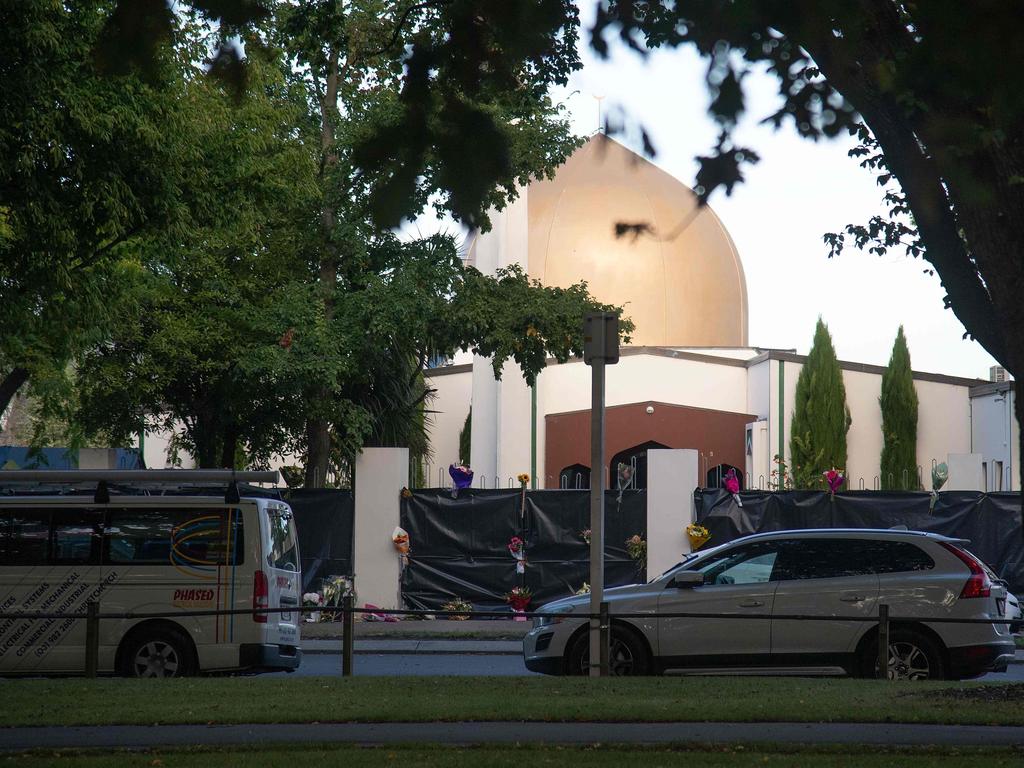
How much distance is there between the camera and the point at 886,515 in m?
20.9

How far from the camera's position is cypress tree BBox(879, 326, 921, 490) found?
35500 millimetres

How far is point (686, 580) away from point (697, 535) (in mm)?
7865

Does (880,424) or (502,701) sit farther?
(880,424)

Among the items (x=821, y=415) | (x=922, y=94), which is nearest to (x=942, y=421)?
(x=821, y=415)

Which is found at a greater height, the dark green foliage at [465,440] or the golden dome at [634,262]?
the golden dome at [634,262]

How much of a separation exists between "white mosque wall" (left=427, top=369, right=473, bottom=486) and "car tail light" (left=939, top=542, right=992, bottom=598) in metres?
28.8

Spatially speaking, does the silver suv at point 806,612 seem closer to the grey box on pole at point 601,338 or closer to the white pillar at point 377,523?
the grey box on pole at point 601,338

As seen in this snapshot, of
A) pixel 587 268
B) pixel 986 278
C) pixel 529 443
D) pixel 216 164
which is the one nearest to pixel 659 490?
pixel 216 164

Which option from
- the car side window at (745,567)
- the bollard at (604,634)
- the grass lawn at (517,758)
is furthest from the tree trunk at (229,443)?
the grass lawn at (517,758)

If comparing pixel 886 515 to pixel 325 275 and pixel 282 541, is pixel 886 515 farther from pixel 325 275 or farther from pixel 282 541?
pixel 282 541

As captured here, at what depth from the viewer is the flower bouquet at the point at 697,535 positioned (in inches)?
815

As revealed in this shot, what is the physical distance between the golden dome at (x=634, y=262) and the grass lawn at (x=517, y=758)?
109ft

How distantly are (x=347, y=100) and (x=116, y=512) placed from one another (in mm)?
12931

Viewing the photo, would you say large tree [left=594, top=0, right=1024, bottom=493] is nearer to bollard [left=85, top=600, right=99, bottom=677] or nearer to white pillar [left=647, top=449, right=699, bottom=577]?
bollard [left=85, top=600, right=99, bottom=677]
